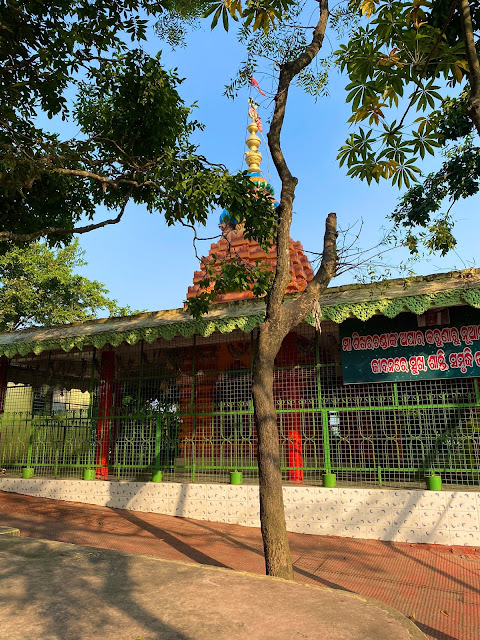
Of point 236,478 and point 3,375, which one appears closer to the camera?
point 236,478

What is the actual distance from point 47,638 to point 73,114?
8.78 m

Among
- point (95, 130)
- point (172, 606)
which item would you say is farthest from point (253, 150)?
point (172, 606)

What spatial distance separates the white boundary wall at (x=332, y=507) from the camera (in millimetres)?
6995

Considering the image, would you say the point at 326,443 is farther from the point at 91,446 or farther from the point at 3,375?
the point at 3,375

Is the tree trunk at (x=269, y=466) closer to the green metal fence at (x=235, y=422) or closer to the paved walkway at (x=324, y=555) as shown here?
the paved walkway at (x=324, y=555)

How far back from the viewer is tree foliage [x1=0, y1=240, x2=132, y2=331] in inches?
858

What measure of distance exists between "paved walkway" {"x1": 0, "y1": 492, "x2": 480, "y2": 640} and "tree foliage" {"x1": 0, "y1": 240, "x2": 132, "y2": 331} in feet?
47.1

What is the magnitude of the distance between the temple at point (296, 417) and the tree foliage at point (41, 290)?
35.4 feet

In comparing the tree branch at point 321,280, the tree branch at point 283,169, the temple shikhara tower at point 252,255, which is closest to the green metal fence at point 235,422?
the tree branch at point 321,280

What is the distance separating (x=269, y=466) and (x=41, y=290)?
20461 millimetres

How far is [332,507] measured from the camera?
776cm

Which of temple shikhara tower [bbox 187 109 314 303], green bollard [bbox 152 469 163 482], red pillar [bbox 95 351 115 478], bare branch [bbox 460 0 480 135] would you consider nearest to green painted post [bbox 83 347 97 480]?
red pillar [bbox 95 351 115 478]

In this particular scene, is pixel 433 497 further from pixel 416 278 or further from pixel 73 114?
pixel 73 114

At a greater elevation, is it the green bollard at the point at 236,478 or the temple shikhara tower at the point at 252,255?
the temple shikhara tower at the point at 252,255
